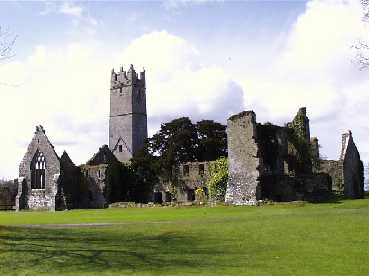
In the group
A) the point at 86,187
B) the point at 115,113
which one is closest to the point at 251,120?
the point at 86,187

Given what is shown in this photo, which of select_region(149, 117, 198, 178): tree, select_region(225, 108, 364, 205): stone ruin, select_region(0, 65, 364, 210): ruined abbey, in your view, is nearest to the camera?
select_region(225, 108, 364, 205): stone ruin

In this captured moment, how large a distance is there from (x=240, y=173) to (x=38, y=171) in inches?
1030

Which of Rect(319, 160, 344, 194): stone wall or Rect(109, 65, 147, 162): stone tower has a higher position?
Rect(109, 65, 147, 162): stone tower

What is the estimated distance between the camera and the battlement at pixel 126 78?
9369 cm

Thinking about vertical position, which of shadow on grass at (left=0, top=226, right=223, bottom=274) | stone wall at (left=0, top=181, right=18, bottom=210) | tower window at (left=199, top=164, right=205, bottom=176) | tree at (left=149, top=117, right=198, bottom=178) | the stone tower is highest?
the stone tower

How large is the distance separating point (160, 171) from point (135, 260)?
42011mm

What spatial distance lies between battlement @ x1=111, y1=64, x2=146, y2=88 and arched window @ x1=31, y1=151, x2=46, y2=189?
35.8 meters

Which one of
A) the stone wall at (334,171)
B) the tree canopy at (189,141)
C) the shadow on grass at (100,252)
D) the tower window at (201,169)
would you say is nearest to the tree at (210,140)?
the tree canopy at (189,141)

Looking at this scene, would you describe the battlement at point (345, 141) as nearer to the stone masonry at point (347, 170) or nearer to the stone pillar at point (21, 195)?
the stone masonry at point (347, 170)

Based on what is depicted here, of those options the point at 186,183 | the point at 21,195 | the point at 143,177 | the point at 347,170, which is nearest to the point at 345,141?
the point at 347,170

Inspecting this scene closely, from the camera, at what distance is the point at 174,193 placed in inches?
2152

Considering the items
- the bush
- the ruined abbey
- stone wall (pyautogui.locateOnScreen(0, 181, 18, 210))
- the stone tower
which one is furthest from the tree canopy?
the stone tower

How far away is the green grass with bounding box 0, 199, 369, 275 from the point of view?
505 inches

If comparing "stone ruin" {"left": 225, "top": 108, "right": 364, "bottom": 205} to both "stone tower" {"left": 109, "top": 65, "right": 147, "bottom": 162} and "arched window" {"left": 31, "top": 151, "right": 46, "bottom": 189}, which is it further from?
"stone tower" {"left": 109, "top": 65, "right": 147, "bottom": 162}
